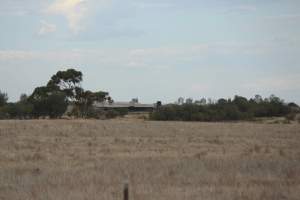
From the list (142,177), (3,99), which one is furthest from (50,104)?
(142,177)

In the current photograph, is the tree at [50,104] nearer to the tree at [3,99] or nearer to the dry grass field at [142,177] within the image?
the tree at [3,99]

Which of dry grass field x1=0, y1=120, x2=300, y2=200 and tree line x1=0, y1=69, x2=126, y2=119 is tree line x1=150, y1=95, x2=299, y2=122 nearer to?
tree line x1=0, y1=69, x2=126, y2=119

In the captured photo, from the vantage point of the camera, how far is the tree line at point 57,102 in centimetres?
8588

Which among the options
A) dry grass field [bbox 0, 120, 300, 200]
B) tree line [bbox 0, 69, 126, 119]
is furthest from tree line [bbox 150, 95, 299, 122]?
dry grass field [bbox 0, 120, 300, 200]

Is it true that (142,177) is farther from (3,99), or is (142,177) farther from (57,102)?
(3,99)

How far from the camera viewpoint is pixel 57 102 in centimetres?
8556

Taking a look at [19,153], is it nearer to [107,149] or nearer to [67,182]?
[107,149]

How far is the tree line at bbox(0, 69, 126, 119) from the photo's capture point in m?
85.9

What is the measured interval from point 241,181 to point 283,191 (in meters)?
1.68

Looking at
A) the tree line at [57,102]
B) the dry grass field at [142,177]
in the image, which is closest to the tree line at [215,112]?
the tree line at [57,102]

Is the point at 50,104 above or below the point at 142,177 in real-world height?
above

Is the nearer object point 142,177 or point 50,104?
point 142,177

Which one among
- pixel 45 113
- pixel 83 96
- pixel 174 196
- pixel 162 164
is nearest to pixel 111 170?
pixel 162 164

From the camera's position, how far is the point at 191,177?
1533cm
